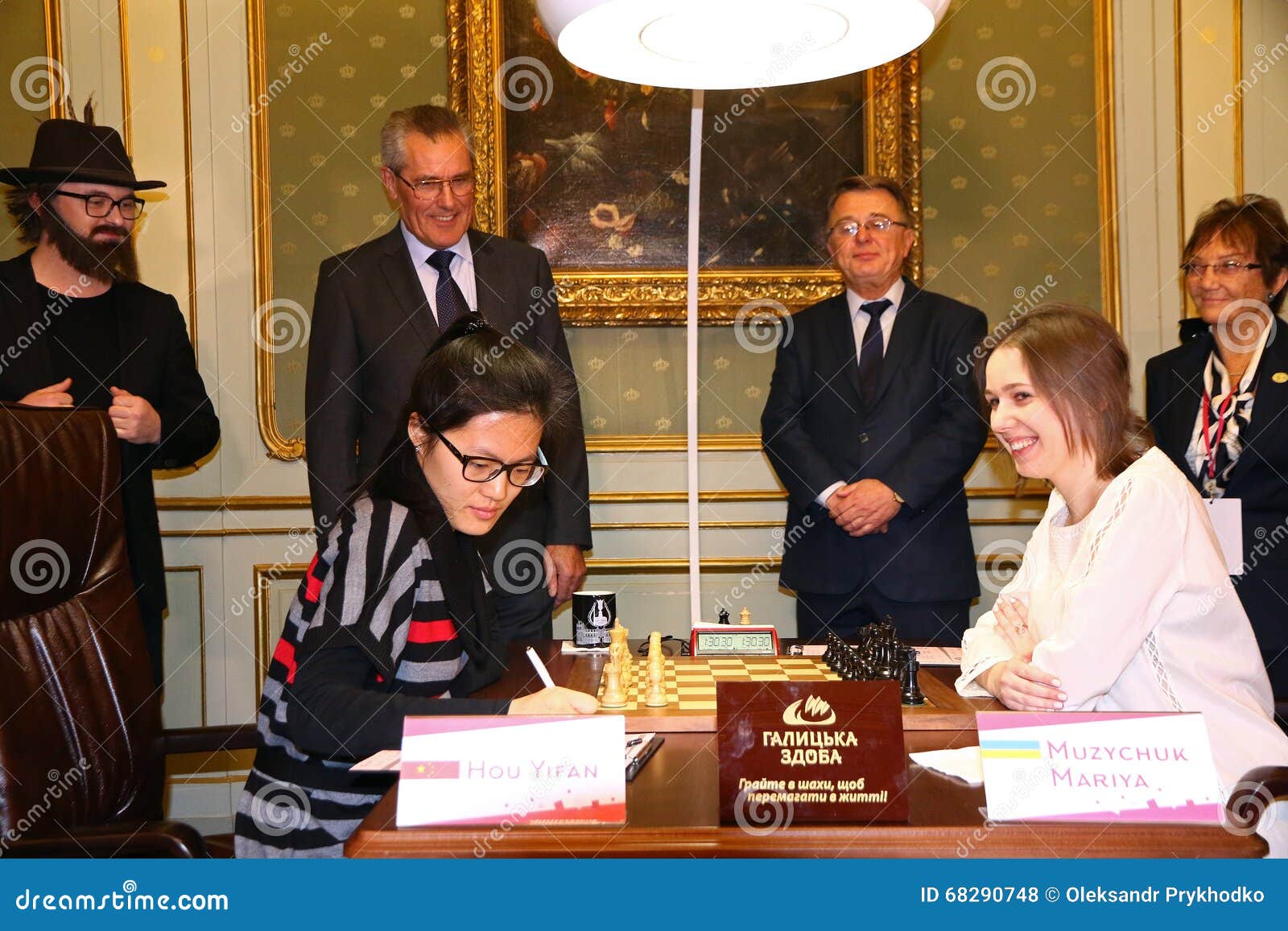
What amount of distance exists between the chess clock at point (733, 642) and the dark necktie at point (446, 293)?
1255 mm

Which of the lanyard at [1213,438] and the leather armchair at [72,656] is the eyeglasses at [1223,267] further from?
the leather armchair at [72,656]

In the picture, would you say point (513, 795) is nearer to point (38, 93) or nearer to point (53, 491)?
point (53, 491)

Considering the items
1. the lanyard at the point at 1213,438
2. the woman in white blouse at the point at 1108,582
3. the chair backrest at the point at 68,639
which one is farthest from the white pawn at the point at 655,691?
the lanyard at the point at 1213,438

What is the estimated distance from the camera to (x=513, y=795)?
1266 millimetres

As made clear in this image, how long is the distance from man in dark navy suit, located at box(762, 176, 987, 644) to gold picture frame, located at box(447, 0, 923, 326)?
1.62 ft

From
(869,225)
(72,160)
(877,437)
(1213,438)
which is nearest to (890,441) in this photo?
(877,437)

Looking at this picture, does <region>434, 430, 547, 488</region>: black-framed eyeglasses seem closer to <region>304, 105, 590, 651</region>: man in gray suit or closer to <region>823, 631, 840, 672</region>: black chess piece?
<region>823, 631, 840, 672</region>: black chess piece

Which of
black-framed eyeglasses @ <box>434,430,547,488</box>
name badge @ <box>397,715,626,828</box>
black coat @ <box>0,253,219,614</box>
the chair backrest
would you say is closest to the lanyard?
black-framed eyeglasses @ <box>434,430,547,488</box>

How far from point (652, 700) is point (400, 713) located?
454 millimetres

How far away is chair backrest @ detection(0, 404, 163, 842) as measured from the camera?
1629 millimetres

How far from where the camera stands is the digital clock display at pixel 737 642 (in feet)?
7.79

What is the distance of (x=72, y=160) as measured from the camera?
324 centimetres

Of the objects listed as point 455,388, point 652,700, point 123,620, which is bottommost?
point 652,700

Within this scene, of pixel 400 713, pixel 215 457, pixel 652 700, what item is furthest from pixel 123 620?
pixel 215 457
